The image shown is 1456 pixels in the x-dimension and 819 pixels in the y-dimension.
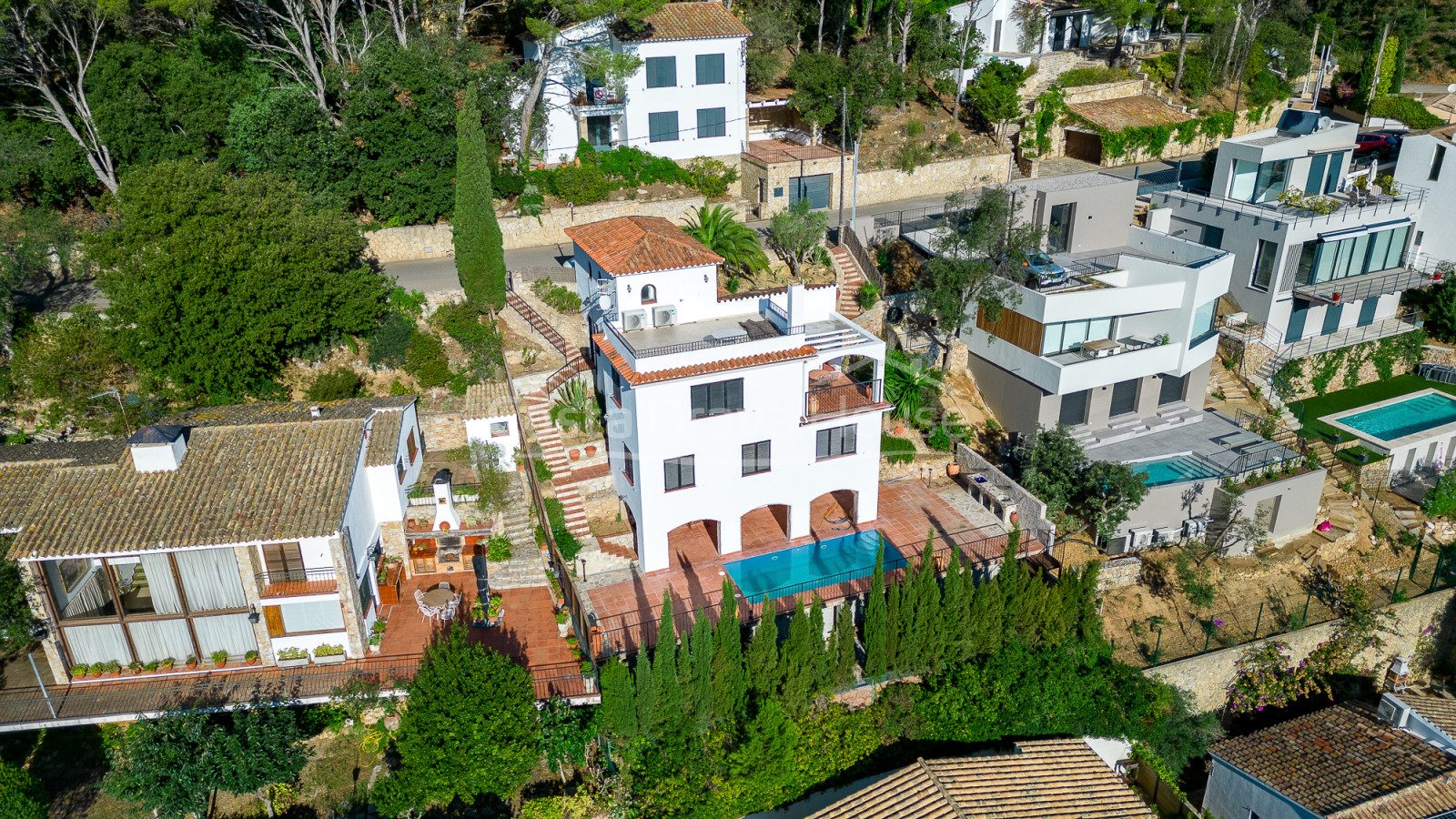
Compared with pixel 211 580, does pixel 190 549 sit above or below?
above

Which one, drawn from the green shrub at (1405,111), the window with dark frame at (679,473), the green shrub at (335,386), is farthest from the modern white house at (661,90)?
the green shrub at (1405,111)

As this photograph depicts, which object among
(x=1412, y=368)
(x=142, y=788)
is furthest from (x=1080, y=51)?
(x=142, y=788)

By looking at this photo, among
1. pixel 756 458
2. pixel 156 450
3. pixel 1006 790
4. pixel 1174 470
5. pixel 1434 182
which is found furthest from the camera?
pixel 1434 182

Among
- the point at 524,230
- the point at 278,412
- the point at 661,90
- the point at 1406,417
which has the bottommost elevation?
the point at 1406,417

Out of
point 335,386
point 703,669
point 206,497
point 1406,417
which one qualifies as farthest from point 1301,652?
point 335,386

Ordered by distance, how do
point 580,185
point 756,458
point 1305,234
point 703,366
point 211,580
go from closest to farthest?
1. point 211,580
2. point 703,366
3. point 756,458
4. point 1305,234
5. point 580,185

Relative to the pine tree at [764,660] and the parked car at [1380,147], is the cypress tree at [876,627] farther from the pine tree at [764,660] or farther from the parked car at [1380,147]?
the parked car at [1380,147]

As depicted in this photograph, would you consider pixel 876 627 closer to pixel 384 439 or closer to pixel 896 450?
pixel 896 450
